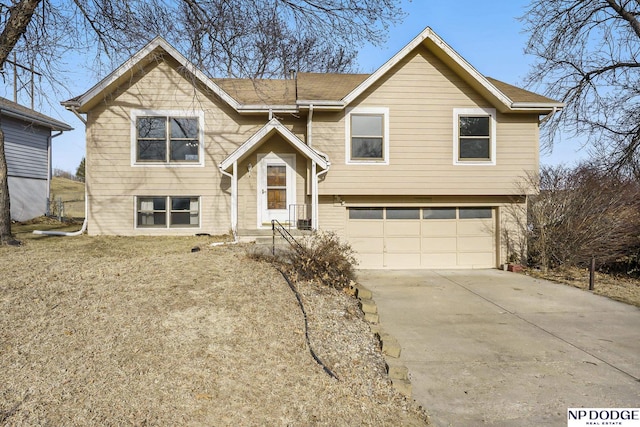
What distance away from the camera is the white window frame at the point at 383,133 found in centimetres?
1197

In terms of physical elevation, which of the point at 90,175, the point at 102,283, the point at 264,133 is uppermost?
the point at 264,133

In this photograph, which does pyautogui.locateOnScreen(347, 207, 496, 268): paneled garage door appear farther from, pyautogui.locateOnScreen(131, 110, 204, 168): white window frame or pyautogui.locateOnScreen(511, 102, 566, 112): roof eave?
pyautogui.locateOnScreen(131, 110, 204, 168): white window frame

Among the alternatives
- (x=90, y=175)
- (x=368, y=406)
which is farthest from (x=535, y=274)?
(x=90, y=175)

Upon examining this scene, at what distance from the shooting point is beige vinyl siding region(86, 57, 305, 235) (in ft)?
40.9

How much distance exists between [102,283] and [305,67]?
21.4 m

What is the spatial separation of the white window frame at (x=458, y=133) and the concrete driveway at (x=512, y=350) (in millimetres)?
4135

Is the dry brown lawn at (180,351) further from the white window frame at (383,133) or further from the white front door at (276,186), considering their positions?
the white window frame at (383,133)

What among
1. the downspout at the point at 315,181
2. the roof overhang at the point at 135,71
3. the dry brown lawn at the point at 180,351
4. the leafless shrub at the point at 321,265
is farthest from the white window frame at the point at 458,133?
the dry brown lawn at the point at 180,351

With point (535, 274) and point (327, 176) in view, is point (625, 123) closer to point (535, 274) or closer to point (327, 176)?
point (535, 274)

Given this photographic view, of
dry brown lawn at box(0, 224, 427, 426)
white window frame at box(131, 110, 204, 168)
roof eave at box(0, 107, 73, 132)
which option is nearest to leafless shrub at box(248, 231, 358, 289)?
dry brown lawn at box(0, 224, 427, 426)

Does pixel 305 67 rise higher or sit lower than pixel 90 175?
higher

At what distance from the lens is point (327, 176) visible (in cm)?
1191

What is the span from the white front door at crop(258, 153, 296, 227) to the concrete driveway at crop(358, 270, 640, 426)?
4.03m

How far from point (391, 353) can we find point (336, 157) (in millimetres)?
7609
